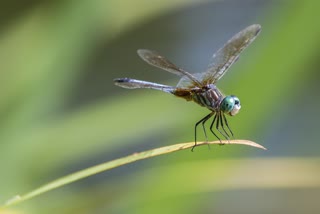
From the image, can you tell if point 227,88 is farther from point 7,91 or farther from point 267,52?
point 7,91

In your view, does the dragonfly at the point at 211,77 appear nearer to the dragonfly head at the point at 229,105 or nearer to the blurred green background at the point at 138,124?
the dragonfly head at the point at 229,105

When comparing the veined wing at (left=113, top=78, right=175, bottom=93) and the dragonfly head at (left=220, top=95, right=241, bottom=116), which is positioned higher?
the veined wing at (left=113, top=78, right=175, bottom=93)

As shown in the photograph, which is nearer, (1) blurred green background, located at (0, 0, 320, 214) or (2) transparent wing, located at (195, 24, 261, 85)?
(2) transparent wing, located at (195, 24, 261, 85)

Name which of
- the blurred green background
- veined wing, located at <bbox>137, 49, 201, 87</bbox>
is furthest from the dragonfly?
the blurred green background

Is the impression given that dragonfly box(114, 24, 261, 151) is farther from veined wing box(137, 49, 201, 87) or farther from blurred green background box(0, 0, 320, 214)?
blurred green background box(0, 0, 320, 214)

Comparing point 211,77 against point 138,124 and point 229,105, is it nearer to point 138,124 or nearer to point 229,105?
point 229,105

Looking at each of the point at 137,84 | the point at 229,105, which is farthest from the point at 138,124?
the point at 229,105

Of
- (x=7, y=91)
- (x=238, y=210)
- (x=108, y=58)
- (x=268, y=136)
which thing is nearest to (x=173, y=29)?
(x=108, y=58)
